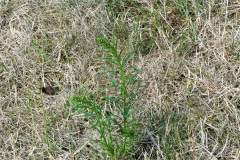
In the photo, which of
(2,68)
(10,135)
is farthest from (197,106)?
(2,68)

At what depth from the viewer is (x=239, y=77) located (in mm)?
3078

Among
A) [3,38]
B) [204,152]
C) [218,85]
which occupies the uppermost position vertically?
[3,38]

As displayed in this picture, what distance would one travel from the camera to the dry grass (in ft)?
9.09

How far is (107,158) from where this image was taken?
2686 mm

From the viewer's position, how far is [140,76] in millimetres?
3107

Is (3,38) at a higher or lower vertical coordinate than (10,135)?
higher

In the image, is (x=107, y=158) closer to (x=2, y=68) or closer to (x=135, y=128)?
(x=135, y=128)

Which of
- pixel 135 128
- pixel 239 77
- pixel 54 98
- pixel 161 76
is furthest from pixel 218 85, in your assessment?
pixel 54 98

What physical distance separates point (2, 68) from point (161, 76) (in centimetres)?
111

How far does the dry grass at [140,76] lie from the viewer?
9.09 feet

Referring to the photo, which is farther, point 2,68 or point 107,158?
point 2,68

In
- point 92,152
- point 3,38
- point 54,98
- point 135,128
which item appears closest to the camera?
point 135,128

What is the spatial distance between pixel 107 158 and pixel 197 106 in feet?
2.24

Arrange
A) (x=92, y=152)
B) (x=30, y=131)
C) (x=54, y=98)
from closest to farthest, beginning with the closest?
(x=92, y=152) < (x=30, y=131) < (x=54, y=98)
